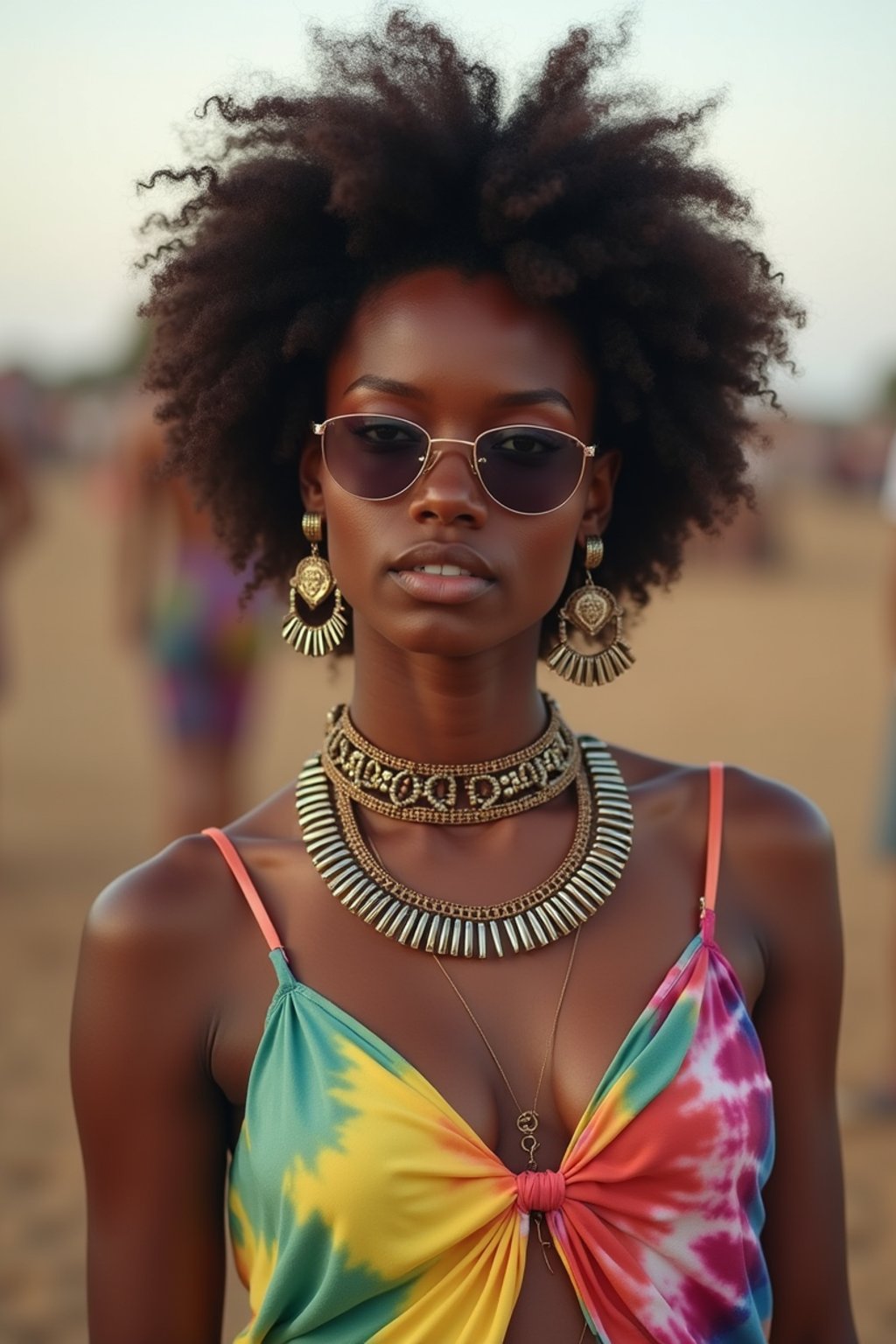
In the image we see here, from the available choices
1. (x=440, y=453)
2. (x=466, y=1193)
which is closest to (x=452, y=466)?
(x=440, y=453)

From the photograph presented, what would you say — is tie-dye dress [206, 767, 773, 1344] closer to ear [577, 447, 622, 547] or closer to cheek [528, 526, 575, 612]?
cheek [528, 526, 575, 612]

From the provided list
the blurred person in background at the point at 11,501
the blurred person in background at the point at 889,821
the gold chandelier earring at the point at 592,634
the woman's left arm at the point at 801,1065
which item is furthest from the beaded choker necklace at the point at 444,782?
the blurred person in background at the point at 11,501

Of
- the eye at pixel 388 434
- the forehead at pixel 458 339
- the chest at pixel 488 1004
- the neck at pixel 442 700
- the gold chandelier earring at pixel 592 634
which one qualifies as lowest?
the chest at pixel 488 1004

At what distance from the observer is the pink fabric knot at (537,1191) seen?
6.69ft

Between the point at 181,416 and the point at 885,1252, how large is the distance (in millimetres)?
3524

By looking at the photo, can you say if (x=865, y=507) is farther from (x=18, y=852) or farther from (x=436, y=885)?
(x=436, y=885)

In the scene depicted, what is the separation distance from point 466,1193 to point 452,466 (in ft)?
3.19

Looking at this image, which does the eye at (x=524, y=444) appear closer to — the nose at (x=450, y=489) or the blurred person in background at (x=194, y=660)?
the nose at (x=450, y=489)

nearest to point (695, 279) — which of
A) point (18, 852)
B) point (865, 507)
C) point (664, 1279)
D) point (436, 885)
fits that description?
point (436, 885)

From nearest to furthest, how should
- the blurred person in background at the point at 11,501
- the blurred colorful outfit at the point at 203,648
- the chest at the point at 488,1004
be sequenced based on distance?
the chest at the point at 488,1004 < the blurred colorful outfit at the point at 203,648 < the blurred person in background at the point at 11,501

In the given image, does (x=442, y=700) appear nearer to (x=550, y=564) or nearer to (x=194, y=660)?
(x=550, y=564)

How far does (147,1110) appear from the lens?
2.11 metres

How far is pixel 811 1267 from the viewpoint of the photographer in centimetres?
233

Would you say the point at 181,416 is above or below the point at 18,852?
above
